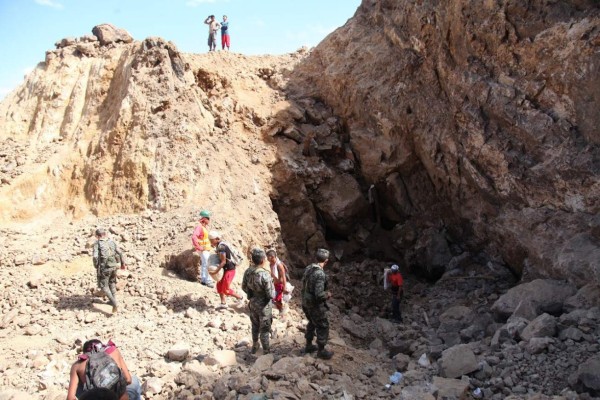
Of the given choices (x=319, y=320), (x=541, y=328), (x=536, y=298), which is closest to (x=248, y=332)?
(x=319, y=320)

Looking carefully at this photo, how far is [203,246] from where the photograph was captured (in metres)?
9.00

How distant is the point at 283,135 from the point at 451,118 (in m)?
4.25

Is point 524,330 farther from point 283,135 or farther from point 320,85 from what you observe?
point 320,85

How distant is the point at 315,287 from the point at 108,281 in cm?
380

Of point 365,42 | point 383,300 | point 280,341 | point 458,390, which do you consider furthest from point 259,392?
point 365,42

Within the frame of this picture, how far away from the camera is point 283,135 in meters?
13.0

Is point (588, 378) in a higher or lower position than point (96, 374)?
higher

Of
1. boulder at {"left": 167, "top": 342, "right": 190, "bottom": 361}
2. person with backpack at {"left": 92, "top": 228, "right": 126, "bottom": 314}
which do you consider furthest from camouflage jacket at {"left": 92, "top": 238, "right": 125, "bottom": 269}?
boulder at {"left": 167, "top": 342, "right": 190, "bottom": 361}

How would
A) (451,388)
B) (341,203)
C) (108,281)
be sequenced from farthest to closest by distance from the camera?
(341,203), (108,281), (451,388)

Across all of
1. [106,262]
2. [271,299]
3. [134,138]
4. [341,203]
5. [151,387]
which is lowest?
[151,387]

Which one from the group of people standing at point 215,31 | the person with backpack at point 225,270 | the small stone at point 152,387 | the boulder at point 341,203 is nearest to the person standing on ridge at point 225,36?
the group of people standing at point 215,31

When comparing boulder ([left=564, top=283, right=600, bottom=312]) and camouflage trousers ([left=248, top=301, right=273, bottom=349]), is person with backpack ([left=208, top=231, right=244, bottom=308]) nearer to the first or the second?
camouflage trousers ([left=248, top=301, right=273, bottom=349])

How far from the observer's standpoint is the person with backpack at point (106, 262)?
8.00 meters

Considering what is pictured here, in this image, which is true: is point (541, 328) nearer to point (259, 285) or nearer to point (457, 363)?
point (457, 363)
